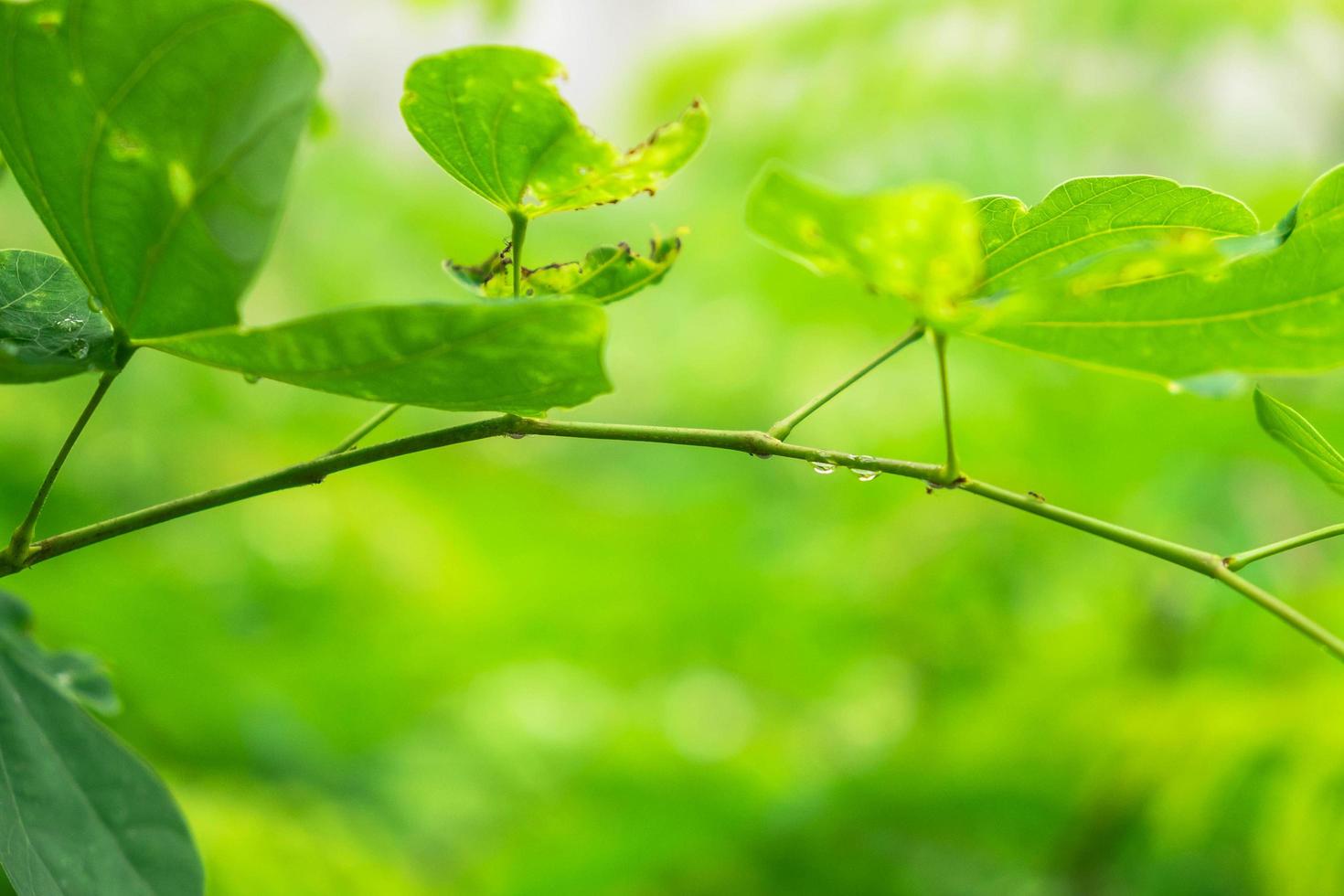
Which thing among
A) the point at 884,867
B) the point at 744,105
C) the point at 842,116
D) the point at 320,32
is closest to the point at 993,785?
the point at 884,867

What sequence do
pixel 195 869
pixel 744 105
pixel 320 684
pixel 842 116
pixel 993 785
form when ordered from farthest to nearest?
pixel 744 105 → pixel 842 116 → pixel 320 684 → pixel 993 785 → pixel 195 869

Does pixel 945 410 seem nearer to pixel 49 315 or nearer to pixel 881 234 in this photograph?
pixel 881 234

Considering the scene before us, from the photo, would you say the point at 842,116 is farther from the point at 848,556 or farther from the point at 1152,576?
the point at 1152,576

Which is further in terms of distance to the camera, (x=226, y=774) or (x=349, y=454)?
(x=226, y=774)

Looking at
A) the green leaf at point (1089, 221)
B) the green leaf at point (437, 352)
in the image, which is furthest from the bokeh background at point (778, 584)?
the green leaf at point (437, 352)

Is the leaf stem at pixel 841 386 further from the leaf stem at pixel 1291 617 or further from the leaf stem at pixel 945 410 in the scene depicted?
the leaf stem at pixel 1291 617

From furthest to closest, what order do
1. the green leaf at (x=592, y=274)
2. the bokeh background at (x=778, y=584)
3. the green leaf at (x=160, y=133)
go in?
the bokeh background at (x=778, y=584) < the green leaf at (x=592, y=274) < the green leaf at (x=160, y=133)
